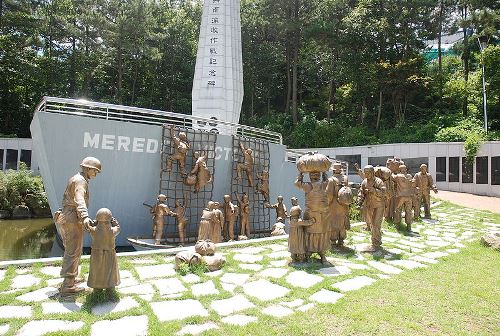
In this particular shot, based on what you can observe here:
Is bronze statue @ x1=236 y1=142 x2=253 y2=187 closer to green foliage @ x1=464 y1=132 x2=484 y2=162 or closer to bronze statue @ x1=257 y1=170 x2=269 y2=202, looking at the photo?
bronze statue @ x1=257 y1=170 x2=269 y2=202

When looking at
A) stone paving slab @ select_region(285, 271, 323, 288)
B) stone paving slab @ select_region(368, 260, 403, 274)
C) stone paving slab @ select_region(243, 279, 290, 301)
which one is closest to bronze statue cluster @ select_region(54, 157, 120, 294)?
stone paving slab @ select_region(243, 279, 290, 301)

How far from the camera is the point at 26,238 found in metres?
Answer: 13.1

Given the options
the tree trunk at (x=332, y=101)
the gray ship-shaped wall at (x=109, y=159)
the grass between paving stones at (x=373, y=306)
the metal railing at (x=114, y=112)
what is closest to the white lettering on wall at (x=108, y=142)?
the gray ship-shaped wall at (x=109, y=159)

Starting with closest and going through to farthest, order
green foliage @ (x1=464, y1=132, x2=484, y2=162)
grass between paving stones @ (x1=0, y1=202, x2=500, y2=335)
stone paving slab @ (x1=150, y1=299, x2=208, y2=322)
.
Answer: grass between paving stones @ (x1=0, y1=202, x2=500, y2=335), stone paving slab @ (x1=150, y1=299, x2=208, y2=322), green foliage @ (x1=464, y1=132, x2=484, y2=162)

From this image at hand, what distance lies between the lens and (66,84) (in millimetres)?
30672

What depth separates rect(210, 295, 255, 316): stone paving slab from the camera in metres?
4.14

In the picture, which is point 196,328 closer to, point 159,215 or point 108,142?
point 159,215

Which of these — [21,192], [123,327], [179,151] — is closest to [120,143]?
[179,151]

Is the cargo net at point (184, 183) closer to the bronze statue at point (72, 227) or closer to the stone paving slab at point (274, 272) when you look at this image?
the stone paving slab at point (274, 272)

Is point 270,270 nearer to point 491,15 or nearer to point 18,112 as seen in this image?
point 491,15

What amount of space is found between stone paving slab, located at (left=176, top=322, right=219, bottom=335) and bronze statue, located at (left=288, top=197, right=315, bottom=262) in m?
2.48

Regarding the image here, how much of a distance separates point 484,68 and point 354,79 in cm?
793

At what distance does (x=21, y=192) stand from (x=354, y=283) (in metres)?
17.1

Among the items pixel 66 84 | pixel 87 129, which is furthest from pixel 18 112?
pixel 87 129
